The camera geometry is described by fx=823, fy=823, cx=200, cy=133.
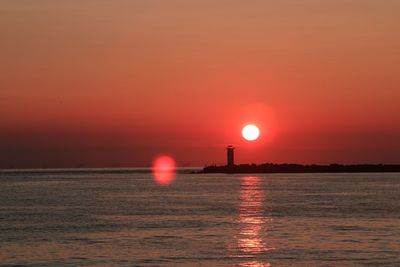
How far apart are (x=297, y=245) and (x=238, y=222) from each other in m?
18.0

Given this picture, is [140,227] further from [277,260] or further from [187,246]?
[277,260]

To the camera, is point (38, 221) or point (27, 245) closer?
point (27, 245)

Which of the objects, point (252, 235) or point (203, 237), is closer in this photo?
point (203, 237)

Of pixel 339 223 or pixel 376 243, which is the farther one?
pixel 339 223

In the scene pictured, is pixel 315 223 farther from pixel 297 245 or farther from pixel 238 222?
pixel 297 245

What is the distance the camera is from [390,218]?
221 ft

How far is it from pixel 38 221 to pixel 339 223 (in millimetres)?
24766

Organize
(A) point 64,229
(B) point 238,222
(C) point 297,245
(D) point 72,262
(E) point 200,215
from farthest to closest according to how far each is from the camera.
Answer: (E) point 200,215 < (B) point 238,222 < (A) point 64,229 < (C) point 297,245 < (D) point 72,262

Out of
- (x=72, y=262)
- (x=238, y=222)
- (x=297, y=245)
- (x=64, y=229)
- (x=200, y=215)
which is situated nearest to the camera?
(x=72, y=262)

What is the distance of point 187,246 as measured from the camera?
159ft

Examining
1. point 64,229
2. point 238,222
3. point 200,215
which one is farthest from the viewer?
point 200,215

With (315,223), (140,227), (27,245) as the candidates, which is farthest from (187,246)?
(315,223)

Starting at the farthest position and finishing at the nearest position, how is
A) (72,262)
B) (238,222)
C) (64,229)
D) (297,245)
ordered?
(238,222)
(64,229)
(297,245)
(72,262)

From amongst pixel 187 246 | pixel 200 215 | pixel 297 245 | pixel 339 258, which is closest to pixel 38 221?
pixel 200 215
